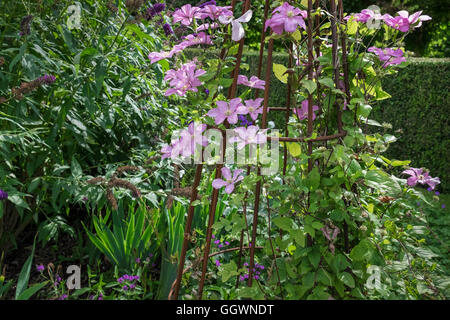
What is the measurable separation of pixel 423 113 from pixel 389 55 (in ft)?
12.7

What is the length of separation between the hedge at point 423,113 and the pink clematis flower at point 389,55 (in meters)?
3.57

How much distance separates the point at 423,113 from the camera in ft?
15.6

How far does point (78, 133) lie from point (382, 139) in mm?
1334

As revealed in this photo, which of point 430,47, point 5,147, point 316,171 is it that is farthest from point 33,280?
point 430,47

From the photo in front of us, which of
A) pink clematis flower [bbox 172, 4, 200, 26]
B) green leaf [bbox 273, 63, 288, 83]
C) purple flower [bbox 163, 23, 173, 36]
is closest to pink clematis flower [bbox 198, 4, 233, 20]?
pink clematis flower [bbox 172, 4, 200, 26]

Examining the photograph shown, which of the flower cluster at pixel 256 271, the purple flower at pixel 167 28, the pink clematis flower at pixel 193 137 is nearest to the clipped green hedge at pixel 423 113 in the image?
the purple flower at pixel 167 28

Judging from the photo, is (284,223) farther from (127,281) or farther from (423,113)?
(423,113)

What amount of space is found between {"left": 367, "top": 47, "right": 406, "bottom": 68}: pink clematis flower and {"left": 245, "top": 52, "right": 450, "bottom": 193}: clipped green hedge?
3.46m

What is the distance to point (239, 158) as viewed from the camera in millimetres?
1208

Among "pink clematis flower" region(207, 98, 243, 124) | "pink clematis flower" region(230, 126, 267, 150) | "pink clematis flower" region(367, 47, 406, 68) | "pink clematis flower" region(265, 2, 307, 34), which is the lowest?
"pink clematis flower" region(230, 126, 267, 150)

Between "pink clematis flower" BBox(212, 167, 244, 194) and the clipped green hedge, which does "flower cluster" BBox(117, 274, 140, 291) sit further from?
the clipped green hedge

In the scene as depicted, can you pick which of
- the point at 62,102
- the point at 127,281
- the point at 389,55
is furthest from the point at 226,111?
the point at 62,102

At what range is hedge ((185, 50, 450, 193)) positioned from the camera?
466 centimetres

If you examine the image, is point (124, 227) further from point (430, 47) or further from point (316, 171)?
point (430, 47)
